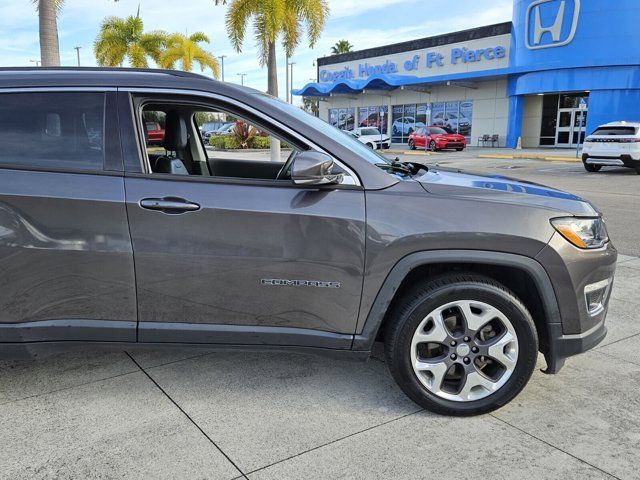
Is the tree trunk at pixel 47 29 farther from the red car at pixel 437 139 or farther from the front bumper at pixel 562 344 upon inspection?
the red car at pixel 437 139

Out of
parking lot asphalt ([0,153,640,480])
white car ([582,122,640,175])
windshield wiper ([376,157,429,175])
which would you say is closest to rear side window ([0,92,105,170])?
Answer: parking lot asphalt ([0,153,640,480])

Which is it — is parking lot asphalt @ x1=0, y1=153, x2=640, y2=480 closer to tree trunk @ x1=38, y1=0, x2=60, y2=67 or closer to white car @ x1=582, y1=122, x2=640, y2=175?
tree trunk @ x1=38, y1=0, x2=60, y2=67

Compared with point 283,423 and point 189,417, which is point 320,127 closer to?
point 283,423

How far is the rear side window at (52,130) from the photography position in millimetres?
2918

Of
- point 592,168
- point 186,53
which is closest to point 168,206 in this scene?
point 592,168

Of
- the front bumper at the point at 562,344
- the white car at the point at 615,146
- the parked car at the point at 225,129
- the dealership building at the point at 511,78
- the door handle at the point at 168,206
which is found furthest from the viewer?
the parked car at the point at 225,129

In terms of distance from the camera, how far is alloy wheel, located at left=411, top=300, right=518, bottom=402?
2.91m

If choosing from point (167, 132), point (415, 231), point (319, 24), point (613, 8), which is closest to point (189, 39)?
point (319, 24)

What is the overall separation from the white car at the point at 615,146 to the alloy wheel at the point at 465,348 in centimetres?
1721

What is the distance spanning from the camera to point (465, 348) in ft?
9.70

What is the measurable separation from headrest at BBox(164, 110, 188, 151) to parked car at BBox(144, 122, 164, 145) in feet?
0.19

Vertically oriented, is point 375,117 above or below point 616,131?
above

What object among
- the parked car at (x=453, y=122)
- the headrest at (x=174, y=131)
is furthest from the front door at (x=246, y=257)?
the parked car at (x=453, y=122)

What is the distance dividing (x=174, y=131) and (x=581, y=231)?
9.32ft
